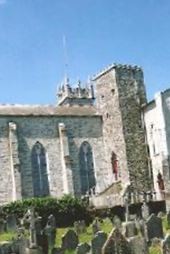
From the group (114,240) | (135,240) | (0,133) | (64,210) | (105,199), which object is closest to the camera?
(114,240)

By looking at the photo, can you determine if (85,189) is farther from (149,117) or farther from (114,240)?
(114,240)

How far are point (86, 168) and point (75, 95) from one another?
85.8 ft

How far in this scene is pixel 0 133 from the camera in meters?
42.9

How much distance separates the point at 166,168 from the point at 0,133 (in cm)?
1229

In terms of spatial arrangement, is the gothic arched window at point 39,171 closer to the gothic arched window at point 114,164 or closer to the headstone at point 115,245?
the gothic arched window at point 114,164

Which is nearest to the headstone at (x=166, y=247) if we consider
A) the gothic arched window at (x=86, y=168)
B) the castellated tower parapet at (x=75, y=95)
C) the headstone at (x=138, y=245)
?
the headstone at (x=138, y=245)

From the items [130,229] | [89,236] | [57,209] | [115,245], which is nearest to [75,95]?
[57,209]

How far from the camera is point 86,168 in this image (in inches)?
1783

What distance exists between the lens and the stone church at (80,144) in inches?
1682

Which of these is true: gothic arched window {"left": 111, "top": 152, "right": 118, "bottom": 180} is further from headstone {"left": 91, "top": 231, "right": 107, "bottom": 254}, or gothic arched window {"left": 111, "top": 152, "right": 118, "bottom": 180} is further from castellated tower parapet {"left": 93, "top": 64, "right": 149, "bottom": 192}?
headstone {"left": 91, "top": 231, "right": 107, "bottom": 254}

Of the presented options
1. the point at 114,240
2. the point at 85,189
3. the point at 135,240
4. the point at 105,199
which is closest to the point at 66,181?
the point at 85,189

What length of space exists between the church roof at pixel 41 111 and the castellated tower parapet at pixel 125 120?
134 cm

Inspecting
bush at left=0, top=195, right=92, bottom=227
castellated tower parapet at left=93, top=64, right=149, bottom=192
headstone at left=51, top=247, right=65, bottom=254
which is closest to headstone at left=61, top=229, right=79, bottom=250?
headstone at left=51, top=247, right=65, bottom=254

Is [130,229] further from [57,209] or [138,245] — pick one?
[57,209]
